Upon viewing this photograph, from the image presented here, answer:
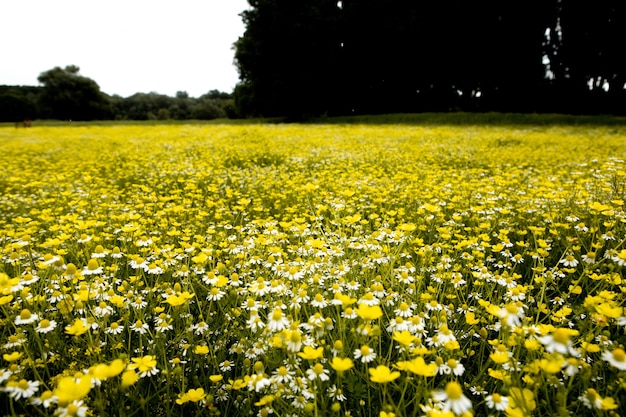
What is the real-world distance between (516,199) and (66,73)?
83.3 m

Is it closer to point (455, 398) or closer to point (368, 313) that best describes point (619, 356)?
point (455, 398)

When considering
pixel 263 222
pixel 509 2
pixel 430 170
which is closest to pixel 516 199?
pixel 430 170

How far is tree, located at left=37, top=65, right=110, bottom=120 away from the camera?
2506 inches

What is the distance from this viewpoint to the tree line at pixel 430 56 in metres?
26.1

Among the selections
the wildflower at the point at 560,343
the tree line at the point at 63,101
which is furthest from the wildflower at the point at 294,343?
the tree line at the point at 63,101

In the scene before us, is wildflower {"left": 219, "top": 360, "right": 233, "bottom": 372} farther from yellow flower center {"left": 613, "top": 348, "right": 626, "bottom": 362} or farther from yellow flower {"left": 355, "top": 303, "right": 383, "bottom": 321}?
yellow flower center {"left": 613, "top": 348, "right": 626, "bottom": 362}

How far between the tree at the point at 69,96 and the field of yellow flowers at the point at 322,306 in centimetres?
7190

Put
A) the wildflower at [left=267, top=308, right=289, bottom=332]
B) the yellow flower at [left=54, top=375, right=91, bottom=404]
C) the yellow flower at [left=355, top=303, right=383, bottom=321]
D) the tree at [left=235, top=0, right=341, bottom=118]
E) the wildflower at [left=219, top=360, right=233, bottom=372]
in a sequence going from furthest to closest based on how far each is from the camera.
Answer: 1. the tree at [left=235, top=0, right=341, bottom=118]
2. the wildflower at [left=219, top=360, right=233, bottom=372]
3. the wildflower at [left=267, top=308, right=289, bottom=332]
4. the yellow flower at [left=355, top=303, right=383, bottom=321]
5. the yellow flower at [left=54, top=375, right=91, bottom=404]

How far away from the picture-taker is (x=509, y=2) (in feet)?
92.3

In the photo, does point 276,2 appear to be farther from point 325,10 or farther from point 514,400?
point 514,400

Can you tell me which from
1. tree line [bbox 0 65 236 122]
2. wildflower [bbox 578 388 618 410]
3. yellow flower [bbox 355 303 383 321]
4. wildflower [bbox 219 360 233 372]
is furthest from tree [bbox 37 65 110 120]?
wildflower [bbox 578 388 618 410]

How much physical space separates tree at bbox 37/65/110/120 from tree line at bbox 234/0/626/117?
4546 cm

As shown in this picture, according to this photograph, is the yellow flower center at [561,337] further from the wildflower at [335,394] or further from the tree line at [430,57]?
the tree line at [430,57]

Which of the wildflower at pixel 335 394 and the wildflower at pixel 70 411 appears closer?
the wildflower at pixel 70 411
